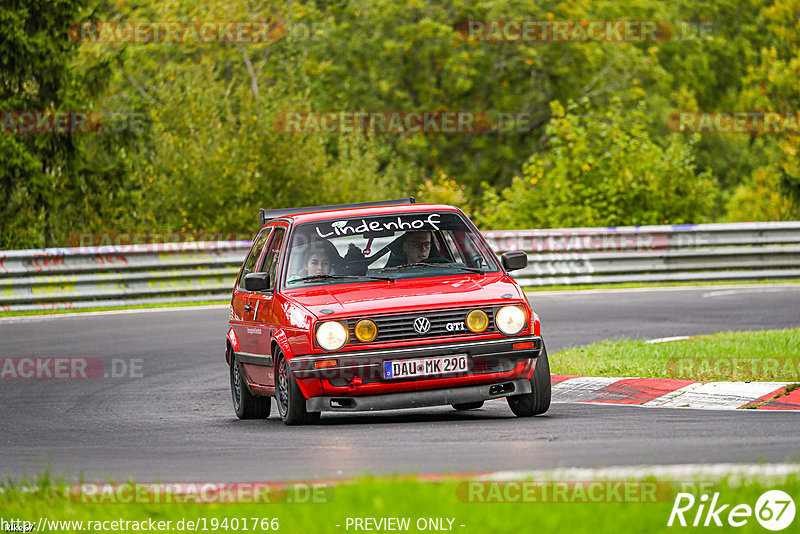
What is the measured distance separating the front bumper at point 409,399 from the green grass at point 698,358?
263 cm

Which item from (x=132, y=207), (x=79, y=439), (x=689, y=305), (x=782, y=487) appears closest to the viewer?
(x=782, y=487)

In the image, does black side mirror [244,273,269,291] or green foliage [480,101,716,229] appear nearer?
black side mirror [244,273,269,291]

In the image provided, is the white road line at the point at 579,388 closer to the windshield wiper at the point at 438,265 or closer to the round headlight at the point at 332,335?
the windshield wiper at the point at 438,265

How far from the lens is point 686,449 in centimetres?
740

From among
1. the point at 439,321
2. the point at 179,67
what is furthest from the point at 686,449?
the point at 179,67

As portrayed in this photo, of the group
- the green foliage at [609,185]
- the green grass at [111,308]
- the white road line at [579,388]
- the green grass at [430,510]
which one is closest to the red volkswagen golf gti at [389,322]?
the white road line at [579,388]

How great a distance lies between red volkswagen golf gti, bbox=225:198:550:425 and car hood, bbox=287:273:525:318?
0.04 feet

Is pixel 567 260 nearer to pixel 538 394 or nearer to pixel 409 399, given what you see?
pixel 538 394

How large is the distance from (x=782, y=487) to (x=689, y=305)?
13.9m

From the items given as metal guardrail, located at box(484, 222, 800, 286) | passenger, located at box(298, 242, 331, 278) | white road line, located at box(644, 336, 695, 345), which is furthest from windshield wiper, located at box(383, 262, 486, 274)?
metal guardrail, located at box(484, 222, 800, 286)

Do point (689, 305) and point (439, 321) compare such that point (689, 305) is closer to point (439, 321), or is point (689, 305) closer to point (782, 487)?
point (439, 321)

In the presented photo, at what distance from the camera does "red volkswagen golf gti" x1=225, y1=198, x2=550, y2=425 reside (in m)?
9.33

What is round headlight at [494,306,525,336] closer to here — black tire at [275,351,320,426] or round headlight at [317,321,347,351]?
round headlight at [317,321,347,351]

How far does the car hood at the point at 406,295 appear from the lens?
942 cm
